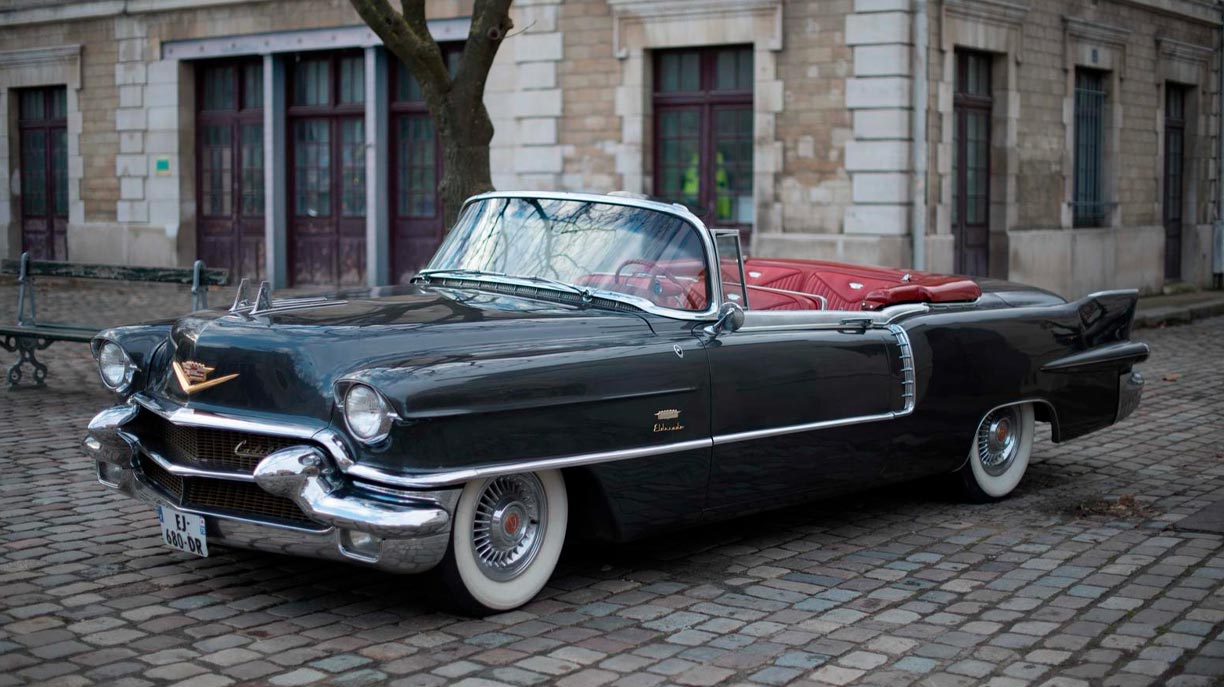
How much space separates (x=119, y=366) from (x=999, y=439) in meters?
4.13

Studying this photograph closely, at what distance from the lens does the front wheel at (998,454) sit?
710 centimetres

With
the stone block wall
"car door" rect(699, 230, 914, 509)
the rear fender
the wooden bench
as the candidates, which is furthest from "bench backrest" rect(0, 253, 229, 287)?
the stone block wall

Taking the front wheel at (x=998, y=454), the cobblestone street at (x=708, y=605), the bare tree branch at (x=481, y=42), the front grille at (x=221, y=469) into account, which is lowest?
the cobblestone street at (x=708, y=605)

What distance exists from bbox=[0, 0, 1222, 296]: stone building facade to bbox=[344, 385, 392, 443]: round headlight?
12511 millimetres

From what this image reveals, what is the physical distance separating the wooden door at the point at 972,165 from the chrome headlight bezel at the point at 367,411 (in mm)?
14401

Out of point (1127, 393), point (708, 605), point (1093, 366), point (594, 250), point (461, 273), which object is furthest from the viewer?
point (1127, 393)

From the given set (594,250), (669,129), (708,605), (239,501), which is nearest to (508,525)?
(708,605)

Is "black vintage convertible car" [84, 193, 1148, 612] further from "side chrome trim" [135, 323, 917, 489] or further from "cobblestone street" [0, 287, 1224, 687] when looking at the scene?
"cobblestone street" [0, 287, 1224, 687]

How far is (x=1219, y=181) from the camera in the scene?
24516 mm

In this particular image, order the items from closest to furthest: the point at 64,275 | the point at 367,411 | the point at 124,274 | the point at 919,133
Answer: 1. the point at 367,411
2. the point at 124,274
3. the point at 64,275
4. the point at 919,133

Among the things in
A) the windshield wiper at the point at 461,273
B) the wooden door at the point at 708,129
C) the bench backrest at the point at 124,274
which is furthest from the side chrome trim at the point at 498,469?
the wooden door at the point at 708,129

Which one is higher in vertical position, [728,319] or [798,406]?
[728,319]

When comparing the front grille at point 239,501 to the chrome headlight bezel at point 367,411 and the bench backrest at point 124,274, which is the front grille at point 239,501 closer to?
the chrome headlight bezel at point 367,411

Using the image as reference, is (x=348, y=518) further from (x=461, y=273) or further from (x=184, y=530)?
(x=461, y=273)
